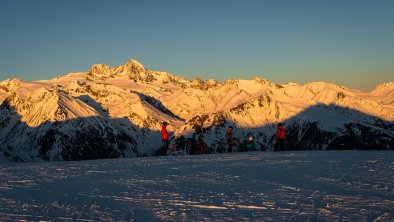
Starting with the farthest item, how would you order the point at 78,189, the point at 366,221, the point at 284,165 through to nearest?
the point at 284,165, the point at 78,189, the point at 366,221

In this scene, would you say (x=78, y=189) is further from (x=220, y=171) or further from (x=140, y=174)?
(x=220, y=171)

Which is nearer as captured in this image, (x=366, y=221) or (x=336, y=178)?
(x=366, y=221)

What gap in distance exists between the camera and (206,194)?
15.1m

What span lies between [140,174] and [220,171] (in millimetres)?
4014

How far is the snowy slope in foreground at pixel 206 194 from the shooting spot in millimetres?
11891

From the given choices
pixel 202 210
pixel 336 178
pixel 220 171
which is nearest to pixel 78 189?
pixel 202 210

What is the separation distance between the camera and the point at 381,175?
18.7 meters

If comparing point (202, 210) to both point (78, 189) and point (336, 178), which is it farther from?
point (336, 178)

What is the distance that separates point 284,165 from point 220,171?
4.18 m

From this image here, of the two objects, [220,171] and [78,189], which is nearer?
[78,189]

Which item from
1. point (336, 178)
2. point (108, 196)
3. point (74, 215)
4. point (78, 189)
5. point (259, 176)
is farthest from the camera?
point (259, 176)

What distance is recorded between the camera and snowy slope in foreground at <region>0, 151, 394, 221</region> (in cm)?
1189

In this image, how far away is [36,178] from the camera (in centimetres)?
2022

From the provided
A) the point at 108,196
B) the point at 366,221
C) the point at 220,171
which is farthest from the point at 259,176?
the point at 366,221
